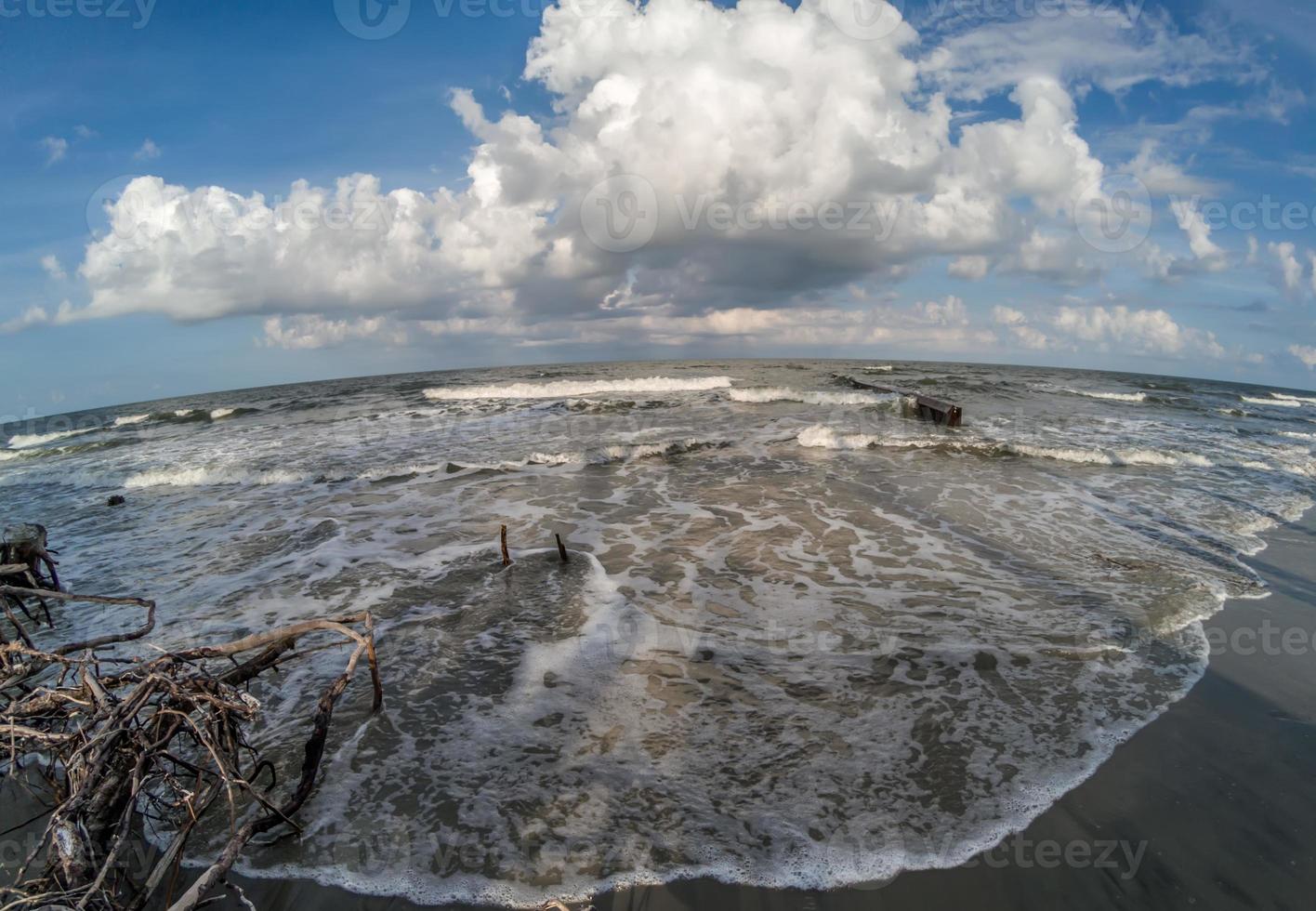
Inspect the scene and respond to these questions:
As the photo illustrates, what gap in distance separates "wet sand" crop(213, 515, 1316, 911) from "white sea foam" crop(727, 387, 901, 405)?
22908mm

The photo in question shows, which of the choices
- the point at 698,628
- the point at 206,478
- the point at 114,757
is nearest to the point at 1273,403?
the point at 698,628

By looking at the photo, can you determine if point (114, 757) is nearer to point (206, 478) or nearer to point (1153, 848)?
point (1153, 848)

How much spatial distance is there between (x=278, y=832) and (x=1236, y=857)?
17.1 ft

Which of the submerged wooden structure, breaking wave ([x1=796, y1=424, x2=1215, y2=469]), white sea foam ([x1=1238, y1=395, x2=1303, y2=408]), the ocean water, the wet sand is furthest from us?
white sea foam ([x1=1238, y1=395, x2=1303, y2=408])

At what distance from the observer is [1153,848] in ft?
10.2

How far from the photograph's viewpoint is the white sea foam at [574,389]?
118ft

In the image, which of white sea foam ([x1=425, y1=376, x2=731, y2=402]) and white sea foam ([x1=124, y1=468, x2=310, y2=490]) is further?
white sea foam ([x1=425, y1=376, x2=731, y2=402])

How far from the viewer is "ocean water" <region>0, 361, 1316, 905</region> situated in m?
3.32

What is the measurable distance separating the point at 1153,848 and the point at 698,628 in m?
3.55

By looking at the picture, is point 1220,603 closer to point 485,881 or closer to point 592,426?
point 485,881

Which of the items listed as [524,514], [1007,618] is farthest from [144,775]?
[524,514]

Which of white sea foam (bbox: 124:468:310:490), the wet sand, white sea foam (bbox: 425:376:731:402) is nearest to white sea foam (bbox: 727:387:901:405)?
white sea foam (bbox: 425:376:731:402)

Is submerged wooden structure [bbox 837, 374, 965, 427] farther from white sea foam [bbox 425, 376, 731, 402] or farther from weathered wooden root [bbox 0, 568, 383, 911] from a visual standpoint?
weathered wooden root [bbox 0, 568, 383, 911]

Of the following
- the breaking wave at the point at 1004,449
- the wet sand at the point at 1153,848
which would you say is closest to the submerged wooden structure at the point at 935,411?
the breaking wave at the point at 1004,449
